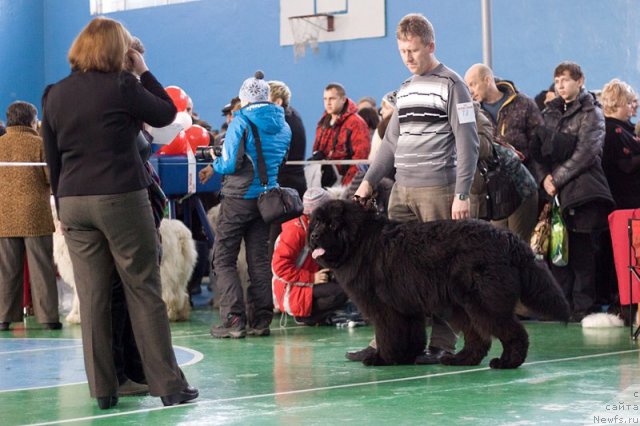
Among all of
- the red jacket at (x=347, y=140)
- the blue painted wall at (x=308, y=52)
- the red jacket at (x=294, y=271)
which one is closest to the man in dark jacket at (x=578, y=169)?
the red jacket at (x=294, y=271)

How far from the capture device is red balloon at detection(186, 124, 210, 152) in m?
10.7

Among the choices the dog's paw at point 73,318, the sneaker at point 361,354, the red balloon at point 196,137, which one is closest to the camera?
the sneaker at point 361,354

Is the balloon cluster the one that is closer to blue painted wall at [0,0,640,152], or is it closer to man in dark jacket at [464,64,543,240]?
man in dark jacket at [464,64,543,240]

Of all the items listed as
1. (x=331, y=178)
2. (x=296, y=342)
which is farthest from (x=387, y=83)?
(x=296, y=342)

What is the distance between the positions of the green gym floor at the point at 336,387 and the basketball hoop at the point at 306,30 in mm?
8910

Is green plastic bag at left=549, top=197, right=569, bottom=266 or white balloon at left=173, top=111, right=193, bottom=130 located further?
white balloon at left=173, top=111, right=193, bottom=130

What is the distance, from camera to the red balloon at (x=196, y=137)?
10711 millimetres

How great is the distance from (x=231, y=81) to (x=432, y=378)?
1198cm

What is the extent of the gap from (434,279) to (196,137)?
5.28m

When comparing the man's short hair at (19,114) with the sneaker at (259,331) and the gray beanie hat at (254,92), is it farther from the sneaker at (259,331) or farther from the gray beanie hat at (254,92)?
the sneaker at (259,331)

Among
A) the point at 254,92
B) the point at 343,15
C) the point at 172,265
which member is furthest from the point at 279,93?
the point at 343,15

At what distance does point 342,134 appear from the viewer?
10.3 meters

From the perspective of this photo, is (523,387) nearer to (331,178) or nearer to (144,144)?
(144,144)

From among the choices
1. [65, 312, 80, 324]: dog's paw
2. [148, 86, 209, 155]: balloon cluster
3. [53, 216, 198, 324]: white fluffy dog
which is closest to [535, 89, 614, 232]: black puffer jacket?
[53, 216, 198, 324]: white fluffy dog
